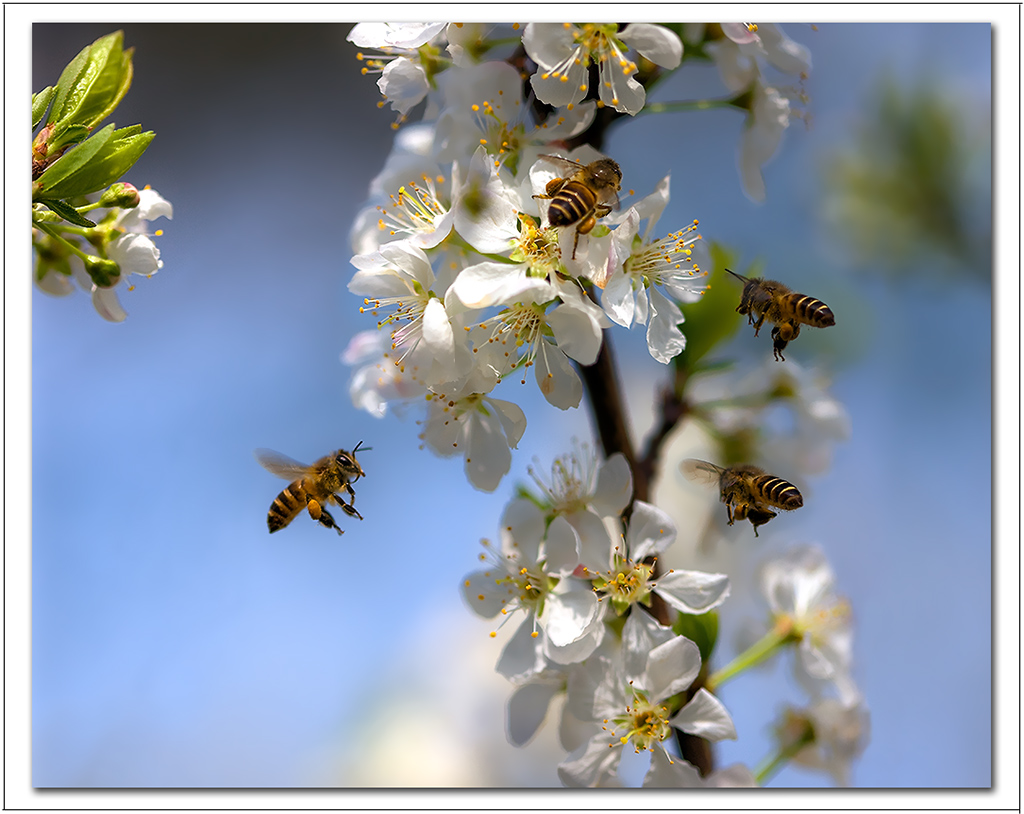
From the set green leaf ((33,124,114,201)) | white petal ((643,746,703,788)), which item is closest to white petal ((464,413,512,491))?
white petal ((643,746,703,788))

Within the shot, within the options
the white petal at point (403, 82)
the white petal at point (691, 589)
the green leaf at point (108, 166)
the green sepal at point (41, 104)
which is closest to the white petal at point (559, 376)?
the white petal at point (691, 589)

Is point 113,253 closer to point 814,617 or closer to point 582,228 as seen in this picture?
point 582,228

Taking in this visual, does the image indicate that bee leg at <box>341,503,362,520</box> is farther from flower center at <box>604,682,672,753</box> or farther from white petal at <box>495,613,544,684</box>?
flower center at <box>604,682,672,753</box>

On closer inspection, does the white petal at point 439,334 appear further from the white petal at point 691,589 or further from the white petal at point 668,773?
the white petal at point 668,773

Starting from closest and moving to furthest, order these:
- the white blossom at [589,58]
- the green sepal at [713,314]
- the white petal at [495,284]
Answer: the white petal at [495,284] < the white blossom at [589,58] < the green sepal at [713,314]

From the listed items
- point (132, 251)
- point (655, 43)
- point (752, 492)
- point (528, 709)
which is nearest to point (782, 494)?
point (752, 492)
